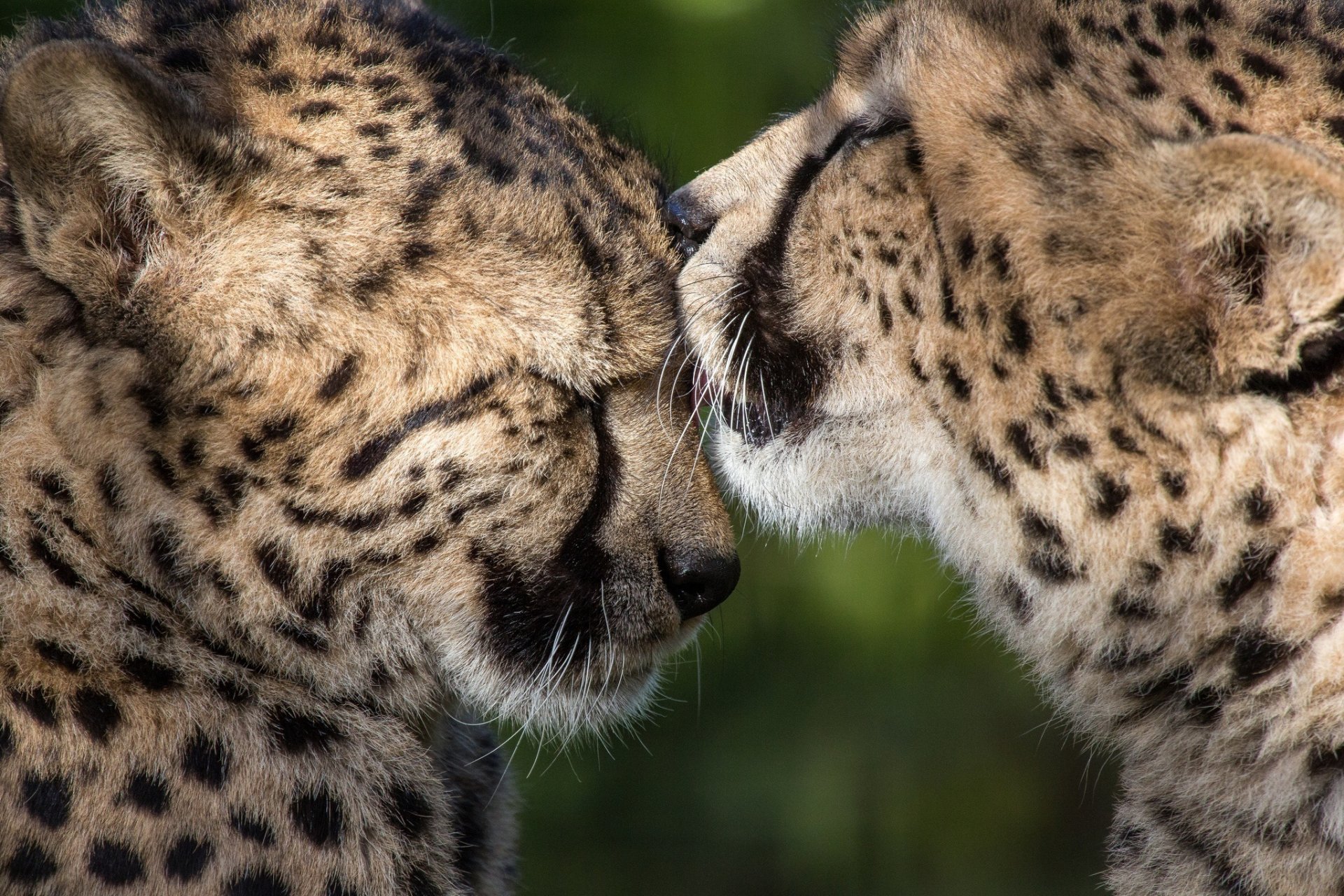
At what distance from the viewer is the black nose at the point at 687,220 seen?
244 cm

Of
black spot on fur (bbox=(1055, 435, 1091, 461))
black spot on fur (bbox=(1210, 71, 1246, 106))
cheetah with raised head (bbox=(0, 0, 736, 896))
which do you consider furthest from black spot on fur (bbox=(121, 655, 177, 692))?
black spot on fur (bbox=(1210, 71, 1246, 106))

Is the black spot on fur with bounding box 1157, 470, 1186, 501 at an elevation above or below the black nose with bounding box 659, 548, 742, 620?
above

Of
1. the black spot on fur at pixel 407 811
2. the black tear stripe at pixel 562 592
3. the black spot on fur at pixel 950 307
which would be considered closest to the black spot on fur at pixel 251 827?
the black spot on fur at pixel 407 811

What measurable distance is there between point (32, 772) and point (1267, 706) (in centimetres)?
177

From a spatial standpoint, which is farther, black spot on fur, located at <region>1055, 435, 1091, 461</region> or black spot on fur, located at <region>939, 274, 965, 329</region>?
black spot on fur, located at <region>939, 274, 965, 329</region>

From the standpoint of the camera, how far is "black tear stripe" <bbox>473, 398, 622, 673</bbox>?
2.22 meters

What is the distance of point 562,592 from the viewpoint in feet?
7.45

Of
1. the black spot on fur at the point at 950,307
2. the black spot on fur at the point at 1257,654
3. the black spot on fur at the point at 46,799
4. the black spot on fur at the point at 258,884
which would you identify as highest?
the black spot on fur at the point at 950,307

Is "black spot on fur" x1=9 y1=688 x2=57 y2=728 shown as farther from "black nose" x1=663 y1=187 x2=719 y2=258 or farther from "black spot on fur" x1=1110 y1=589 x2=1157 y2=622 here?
"black spot on fur" x1=1110 y1=589 x2=1157 y2=622

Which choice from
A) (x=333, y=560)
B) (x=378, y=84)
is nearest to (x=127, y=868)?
(x=333, y=560)

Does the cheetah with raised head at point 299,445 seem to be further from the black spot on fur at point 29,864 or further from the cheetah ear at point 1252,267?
the cheetah ear at point 1252,267

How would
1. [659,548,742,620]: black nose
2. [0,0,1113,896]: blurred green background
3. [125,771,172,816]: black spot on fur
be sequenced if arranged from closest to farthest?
[125,771,172,816]: black spot on fur
[659,548,742,620]: black nose
[0,0,1113,896]: blurred green background

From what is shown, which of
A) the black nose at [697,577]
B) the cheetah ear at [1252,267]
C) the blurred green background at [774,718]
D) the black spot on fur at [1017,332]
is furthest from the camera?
the blurred green background at [774,718]

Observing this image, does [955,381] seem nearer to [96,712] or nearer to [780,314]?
[780,314]
